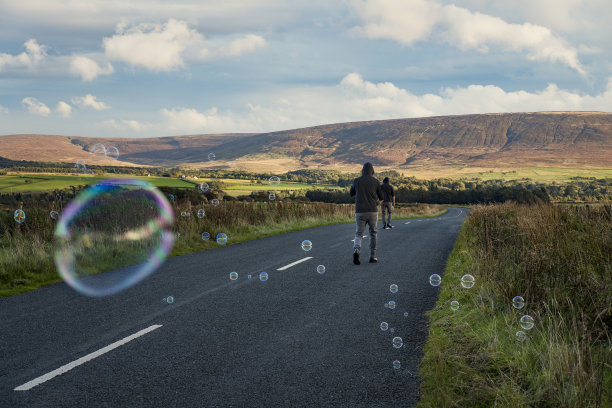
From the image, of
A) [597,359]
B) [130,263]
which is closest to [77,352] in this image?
[597,359]

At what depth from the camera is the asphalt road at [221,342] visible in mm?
3918

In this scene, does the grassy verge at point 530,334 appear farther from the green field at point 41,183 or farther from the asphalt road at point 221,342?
the green field at point 41,183

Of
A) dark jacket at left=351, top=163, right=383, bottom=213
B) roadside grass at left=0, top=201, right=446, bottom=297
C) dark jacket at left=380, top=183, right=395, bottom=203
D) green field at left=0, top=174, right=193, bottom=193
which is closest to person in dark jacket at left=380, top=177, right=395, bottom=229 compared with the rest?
dark jacket at left=380, top=183, right=395, bottom=203

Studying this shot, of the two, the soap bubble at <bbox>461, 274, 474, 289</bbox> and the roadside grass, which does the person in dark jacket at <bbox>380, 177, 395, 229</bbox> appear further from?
the soap bubble at <bbox>461, 274, 474, 289</bbox>

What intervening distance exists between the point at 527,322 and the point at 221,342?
3410 millimetres

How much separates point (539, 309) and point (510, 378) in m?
1.87

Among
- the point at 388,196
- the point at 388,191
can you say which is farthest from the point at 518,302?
the point at 388,196

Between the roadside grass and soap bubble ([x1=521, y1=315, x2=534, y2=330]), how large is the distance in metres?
8.30

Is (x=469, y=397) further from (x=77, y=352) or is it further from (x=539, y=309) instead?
(x=77, y=352)

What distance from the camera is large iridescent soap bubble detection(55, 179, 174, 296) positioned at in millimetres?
9594

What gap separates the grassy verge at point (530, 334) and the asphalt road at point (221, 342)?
371 mm

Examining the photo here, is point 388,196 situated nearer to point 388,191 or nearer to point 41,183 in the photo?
point 388,191

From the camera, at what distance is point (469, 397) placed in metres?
3.71

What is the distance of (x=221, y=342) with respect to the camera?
5254mm
